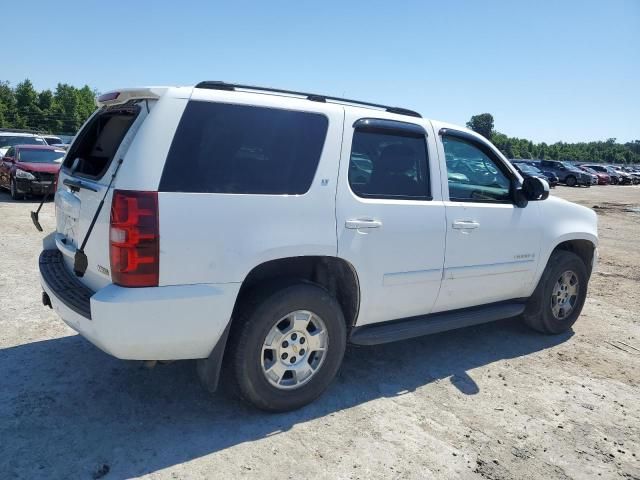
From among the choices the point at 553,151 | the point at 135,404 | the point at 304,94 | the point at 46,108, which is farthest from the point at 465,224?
the point at 553,151

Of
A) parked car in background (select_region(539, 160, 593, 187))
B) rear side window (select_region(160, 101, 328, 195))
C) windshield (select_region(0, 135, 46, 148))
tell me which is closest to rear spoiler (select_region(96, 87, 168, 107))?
rear side window (select_region(160, 101, 328, 195))

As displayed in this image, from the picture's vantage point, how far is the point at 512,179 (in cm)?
457

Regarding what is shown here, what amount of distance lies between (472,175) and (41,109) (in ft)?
265

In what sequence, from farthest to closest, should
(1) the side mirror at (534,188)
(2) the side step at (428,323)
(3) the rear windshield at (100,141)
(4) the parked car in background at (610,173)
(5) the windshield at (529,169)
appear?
(4) the parked car in background at (610,173) < (5) the windshield at (529,169) < (1) the side mirror at (534,188) < (2) the side step at (428,323) < (3) the rear windshield at (100,141)

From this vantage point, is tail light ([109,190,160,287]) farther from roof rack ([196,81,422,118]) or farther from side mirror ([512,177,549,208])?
side mirror ([512,177,549,208])

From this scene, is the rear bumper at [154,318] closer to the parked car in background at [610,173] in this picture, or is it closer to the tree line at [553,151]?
the parked car in background at [610,173]

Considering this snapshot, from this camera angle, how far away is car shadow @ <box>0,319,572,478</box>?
109 inches

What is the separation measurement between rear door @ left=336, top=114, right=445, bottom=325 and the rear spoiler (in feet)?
4.06

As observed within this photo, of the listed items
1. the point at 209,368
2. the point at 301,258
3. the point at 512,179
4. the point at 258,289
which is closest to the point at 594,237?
the point at 512,179

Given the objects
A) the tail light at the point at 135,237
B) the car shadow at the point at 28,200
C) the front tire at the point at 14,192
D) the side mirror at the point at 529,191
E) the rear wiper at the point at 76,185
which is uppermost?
the side mirror at the point at 529,191

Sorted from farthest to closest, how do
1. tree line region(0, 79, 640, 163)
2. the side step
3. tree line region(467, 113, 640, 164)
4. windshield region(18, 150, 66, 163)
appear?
tree line region(467, 113, 640, 164) → tree line region(0, 79, 640, 163) → windshield region(18, 150, 66, 163) → the side step

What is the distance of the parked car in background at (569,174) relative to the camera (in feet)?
124

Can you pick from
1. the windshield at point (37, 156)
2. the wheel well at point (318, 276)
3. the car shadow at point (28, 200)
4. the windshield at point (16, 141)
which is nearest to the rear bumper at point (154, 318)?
the wheel well at point (318, 276)

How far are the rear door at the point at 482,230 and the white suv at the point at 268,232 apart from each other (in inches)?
0.7
